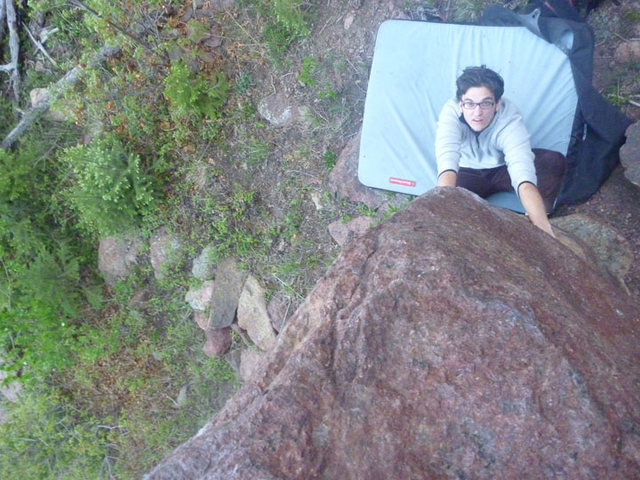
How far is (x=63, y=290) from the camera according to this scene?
4.94 metres

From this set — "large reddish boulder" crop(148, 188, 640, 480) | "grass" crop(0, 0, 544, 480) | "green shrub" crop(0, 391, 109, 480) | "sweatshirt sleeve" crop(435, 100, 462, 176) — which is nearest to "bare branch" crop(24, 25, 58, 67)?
"grass" crop(0, 0, 544, 480)

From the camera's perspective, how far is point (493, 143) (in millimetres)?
3117

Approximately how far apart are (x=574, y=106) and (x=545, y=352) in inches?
87.5

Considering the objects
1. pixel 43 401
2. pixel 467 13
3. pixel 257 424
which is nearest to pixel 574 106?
pixel 467 13

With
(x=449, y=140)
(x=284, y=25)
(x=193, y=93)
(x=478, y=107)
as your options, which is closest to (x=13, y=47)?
(x=193, y=93)

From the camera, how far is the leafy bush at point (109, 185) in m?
4.36

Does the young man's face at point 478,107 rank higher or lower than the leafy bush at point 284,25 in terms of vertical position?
lower

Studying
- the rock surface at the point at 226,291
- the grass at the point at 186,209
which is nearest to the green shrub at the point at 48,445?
the grass at the point at 186,209

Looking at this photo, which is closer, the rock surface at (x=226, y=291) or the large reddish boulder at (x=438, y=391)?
the large reddish boulder at (x=438, y=391)

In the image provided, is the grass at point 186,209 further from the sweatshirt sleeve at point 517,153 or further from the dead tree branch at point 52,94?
the sweatshirt sleeve at point 517,153

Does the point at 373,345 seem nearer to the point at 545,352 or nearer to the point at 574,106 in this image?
the point at 545,352

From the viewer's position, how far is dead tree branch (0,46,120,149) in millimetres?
4815

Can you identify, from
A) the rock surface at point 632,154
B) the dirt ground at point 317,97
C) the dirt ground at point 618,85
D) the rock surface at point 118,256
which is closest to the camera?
the rock surface at point 632,154

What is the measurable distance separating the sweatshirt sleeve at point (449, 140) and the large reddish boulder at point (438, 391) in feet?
3.58
